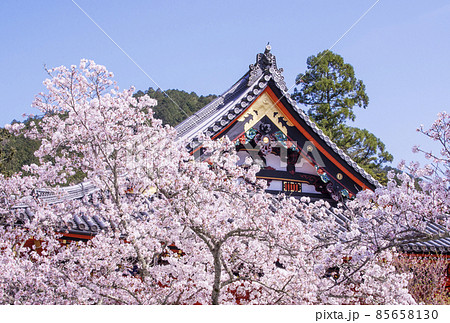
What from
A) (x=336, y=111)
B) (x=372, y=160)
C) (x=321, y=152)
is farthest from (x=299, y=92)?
(x=321, y=152)

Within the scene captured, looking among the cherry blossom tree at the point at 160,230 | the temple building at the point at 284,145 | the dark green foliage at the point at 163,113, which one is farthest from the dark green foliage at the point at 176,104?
the cherry blossom tree at the point at 160,230

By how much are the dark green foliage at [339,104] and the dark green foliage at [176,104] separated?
958 centimetres

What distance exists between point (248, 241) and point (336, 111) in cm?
1980

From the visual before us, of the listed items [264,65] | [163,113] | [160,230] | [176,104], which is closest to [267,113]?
[264,65]

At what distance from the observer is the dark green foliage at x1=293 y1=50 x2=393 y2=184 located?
23.6 m

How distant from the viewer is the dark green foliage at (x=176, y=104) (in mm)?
31984

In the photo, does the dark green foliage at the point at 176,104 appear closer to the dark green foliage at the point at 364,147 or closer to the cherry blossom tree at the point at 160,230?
the dark green foliage at the point at 364,147

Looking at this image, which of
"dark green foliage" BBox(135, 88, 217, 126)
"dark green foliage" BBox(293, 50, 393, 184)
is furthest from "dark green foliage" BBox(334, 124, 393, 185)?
"dark green foliage" BBox(135, 88, 217, 126)

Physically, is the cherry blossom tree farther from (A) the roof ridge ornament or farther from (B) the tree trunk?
(A) the roof ridge ornament

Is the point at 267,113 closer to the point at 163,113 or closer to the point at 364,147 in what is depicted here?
the point at 364,147

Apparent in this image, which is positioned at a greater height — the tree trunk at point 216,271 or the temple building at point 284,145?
the temple building at point 284,145

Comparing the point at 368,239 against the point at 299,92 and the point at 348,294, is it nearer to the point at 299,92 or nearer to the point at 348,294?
the point at 348,294

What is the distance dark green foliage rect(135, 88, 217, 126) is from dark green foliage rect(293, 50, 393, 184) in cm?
958

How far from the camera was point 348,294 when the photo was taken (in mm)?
5582
